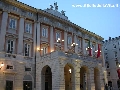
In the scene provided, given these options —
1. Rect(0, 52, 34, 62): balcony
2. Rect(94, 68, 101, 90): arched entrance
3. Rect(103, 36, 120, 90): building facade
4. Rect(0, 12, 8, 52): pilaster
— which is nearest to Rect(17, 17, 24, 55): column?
Rect(0, 52, 34, 62): balcony

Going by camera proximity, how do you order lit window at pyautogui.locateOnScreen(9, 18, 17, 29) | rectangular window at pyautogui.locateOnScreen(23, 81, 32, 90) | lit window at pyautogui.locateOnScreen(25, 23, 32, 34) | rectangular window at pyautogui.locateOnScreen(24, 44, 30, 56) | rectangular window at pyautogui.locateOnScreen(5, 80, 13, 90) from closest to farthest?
rectangular window at pyautogui.locateOnScreen(5, 80, 13, 90)
rectangular window at pyautogui.locateOnScreen(23, 81, 32, 90)
lit window at pyautogui.locateOnScreen(9, 18, 17, 29)
rectangular window at pyautogui.locateOnScreen(24, 44, 30, 56)
lit window at pyautogui.locateOnScreen(25, 23, 32, 34)

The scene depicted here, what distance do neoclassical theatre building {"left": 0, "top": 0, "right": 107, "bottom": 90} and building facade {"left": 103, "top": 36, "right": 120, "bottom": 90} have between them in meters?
23.3

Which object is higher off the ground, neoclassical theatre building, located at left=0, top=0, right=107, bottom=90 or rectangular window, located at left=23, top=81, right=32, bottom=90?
neoclassical theatre building, located at left=0, top=0, right=107, bottom=90

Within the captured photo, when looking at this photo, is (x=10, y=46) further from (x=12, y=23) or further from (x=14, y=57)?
(x=12, y=23)

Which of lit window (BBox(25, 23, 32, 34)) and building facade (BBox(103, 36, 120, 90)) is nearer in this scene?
lit window (BBox(25, 23, 32, 34))

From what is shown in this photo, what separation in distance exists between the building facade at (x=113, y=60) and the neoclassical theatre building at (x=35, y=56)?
23.3 meters

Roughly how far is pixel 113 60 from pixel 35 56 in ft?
116

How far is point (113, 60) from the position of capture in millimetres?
57812

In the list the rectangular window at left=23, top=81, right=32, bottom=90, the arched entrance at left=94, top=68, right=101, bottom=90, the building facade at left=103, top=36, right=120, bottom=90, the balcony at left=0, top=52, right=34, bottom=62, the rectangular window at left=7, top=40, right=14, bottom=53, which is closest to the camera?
the balcony at left=0, top=52, right=34, bottom=62

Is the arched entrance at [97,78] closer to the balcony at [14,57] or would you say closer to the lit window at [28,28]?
the balcony at [14,57]

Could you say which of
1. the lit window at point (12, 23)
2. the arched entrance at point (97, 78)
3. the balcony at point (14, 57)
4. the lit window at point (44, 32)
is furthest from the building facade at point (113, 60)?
the lit window at point (12, 23)

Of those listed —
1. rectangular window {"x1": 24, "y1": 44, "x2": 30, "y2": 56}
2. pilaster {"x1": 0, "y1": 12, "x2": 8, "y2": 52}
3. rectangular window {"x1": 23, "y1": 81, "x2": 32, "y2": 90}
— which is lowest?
rectangular window {"x1": 23, "y1": 81, "x2": 32, "y2": 90}

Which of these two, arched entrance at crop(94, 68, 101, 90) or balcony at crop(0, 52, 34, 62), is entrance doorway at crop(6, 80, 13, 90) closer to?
balcony at crop(0, 52, 34, 62)

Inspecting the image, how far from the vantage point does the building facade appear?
183ft
